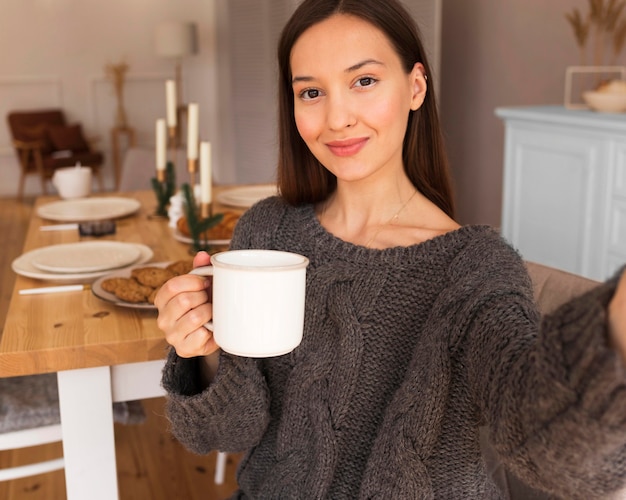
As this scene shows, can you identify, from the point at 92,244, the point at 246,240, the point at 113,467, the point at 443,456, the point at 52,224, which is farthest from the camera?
the point at 52,224

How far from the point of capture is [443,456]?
1.01 m

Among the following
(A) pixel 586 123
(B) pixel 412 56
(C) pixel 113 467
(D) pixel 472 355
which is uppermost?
(B) pixel 412 56

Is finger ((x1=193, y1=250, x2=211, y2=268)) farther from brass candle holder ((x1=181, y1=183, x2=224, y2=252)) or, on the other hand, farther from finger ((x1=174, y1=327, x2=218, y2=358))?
brass candle holder ((x1=181, y1=183, x2=224, y2=252))

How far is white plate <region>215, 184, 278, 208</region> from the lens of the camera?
255 cm

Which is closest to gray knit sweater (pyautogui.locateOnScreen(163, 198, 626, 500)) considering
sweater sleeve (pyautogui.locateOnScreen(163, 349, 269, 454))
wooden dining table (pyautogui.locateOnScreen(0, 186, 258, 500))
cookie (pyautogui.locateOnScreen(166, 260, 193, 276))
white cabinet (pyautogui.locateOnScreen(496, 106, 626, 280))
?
sweater sleeve (pyautogui.locateOnScreen(163, 349, 269, 454))

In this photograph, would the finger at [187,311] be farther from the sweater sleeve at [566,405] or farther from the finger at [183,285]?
the sweater sleeve at [566,405]

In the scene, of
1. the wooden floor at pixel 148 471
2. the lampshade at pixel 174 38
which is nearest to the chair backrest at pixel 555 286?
the wooden floor at pixel 148 471

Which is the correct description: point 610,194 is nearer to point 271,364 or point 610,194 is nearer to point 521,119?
point 521,119

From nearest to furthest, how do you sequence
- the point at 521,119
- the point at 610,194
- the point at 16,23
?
the point at 610,194 → the point at 521,119 → the point at 16,23

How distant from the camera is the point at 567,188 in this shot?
2.71m

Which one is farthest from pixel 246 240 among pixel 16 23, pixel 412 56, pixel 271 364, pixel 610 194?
pixel 16 23

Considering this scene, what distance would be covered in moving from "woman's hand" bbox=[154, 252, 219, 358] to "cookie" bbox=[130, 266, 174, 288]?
0.60m

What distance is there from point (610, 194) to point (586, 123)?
252 mm

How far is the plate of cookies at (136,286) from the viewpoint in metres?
1.47
